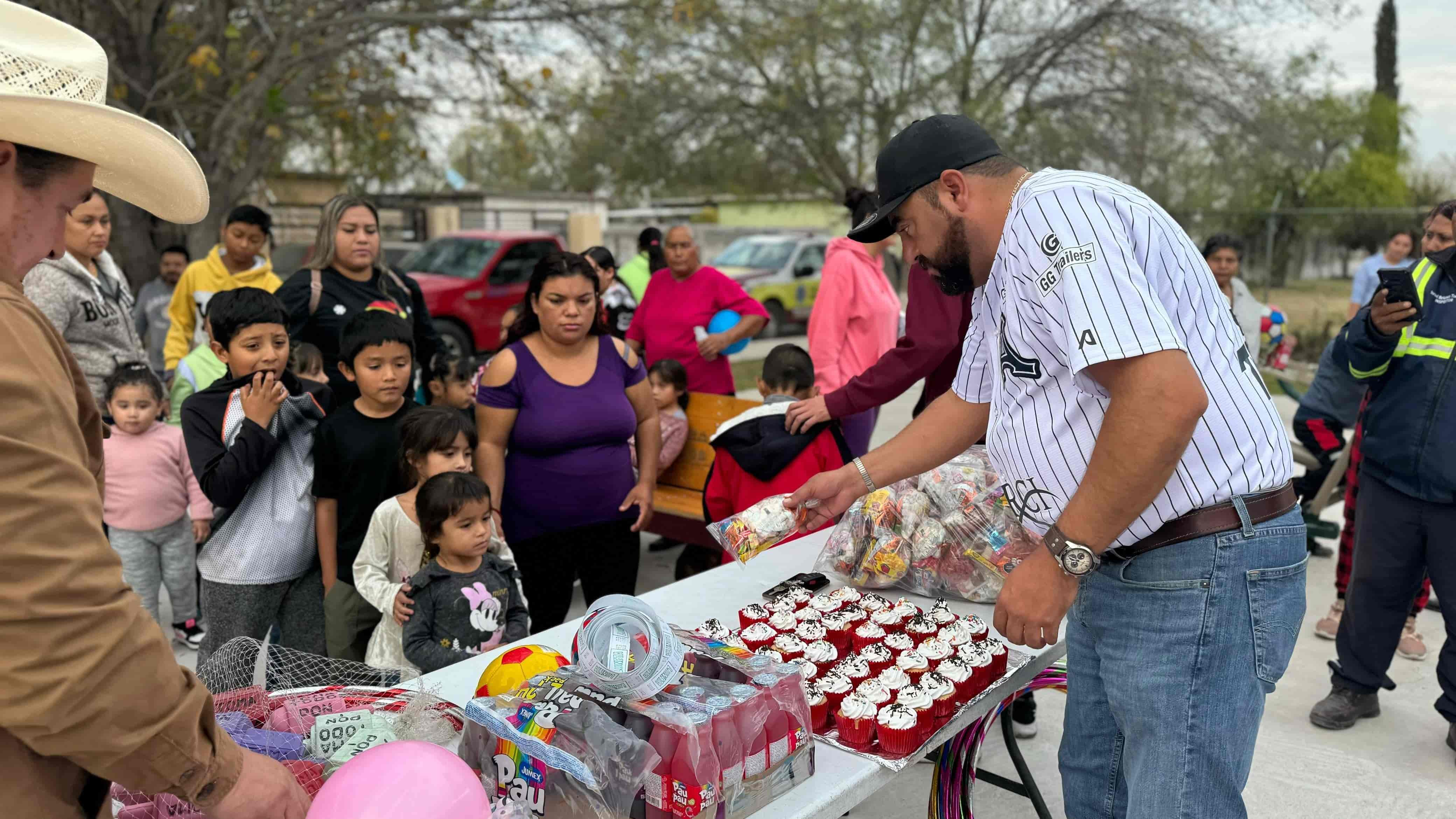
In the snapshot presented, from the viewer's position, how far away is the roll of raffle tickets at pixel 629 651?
5.84 feet

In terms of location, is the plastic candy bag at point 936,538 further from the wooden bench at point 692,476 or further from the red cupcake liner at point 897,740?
the wooden bench at point 692,476

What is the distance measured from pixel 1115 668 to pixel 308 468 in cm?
275

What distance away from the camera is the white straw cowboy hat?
122 centimetres

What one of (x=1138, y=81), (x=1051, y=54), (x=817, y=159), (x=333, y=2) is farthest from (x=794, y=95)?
(x=333, y=2)

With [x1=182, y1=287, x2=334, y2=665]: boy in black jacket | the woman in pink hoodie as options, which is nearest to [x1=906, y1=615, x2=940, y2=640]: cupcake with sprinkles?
[x1=182, y1=287, x2=334, y2=665]: boy in black jacket

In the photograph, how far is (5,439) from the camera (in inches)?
43.8

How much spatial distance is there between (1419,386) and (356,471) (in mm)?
3816

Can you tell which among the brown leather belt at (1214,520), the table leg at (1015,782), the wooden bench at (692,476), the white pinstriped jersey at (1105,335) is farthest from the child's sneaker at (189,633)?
the brown leather belt at (1214,520)

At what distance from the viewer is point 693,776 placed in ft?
5.56

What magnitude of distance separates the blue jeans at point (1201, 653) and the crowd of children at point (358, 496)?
183 centimetres

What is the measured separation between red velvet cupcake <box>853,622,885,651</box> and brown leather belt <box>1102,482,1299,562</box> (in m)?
0.73

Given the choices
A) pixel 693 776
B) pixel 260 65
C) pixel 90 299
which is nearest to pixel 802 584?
pixel 693 776

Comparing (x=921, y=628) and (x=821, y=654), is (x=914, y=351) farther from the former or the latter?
(x=821, y=654)

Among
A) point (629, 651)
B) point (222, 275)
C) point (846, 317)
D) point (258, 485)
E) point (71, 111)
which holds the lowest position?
point (258, 485)
